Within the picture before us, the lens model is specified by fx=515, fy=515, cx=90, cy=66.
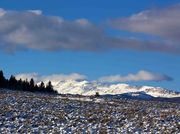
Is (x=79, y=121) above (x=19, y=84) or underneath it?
underneath

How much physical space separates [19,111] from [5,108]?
6.44 ft

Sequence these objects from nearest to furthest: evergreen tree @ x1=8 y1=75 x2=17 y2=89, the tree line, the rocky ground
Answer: the rocky ground < the tree line < evergreen tree @ x1=8 y1=75 x2=17 y2=89

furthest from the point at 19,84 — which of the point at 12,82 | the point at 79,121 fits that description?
the point at 79,121

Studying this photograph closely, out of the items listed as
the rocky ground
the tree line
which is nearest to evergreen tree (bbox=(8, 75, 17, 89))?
the tree line

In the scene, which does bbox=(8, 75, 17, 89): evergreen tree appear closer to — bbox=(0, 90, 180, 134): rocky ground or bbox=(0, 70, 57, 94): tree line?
bbox=(0, 70, 57, 94): tree line

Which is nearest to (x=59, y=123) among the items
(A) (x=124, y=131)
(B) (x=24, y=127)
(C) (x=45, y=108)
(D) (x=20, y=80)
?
(B) (x=24, y=127)

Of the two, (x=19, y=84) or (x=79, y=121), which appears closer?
(x=79, y=121)

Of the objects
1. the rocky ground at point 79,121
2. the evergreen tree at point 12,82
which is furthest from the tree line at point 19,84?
the rocky ground at point 79,121

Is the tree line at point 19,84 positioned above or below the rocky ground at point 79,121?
above

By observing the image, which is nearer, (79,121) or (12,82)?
(79,121)

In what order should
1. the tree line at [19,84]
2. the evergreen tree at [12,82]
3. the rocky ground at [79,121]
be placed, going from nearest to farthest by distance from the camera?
the rocky ground at [79,121], the tree line at [19,84], the evergreen tree at [12,82]

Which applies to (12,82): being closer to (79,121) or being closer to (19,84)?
(19,84)

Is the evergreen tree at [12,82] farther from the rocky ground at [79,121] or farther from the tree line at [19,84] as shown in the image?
the rocky ground at [79,121]

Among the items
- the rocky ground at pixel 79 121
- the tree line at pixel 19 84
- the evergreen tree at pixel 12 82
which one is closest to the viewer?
the rocky ground at pixel 79 121
